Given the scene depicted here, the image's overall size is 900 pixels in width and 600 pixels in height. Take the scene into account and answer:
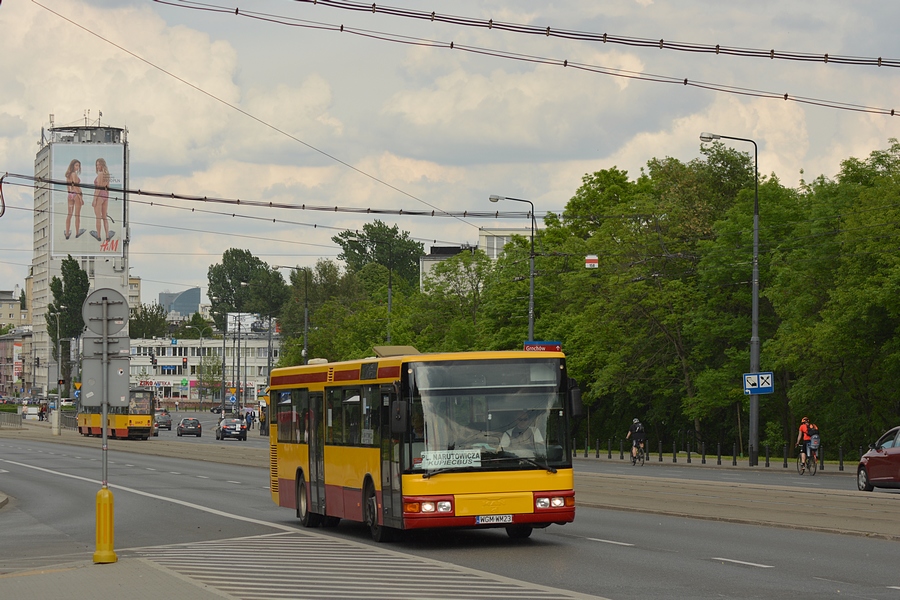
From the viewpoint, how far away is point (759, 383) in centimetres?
4719

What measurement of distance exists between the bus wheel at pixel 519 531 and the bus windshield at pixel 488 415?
1.52m

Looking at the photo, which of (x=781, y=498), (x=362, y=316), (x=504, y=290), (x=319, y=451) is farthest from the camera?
(x=362, y=316)

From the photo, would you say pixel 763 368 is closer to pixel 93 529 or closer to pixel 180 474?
pixel 180 474

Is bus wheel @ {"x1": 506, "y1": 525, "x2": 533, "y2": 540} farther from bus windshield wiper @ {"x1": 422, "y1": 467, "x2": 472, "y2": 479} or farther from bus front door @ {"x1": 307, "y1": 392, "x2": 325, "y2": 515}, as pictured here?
bus front door @ {"x1": 307, "y1": 392, "x2": 325, "y2": 515}

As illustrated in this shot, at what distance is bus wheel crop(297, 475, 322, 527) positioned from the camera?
21.9 m

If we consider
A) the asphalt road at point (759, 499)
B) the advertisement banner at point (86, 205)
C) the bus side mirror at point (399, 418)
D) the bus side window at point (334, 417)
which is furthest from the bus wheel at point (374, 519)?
the advertisement banner at point (86, 205)

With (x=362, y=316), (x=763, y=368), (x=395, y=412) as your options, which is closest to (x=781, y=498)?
(x=395, y=412)

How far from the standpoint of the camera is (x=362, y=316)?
320 ft

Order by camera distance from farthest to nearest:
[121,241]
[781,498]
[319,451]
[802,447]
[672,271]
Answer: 1. [121,241]
2. [672,271]
3. [802,447]
4. [781,498]
5. [319,451]

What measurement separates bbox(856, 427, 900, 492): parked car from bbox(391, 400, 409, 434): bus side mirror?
1549 centimetres

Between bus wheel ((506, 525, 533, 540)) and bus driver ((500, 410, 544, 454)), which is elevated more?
bus driver ((500, 410, 544, 454))

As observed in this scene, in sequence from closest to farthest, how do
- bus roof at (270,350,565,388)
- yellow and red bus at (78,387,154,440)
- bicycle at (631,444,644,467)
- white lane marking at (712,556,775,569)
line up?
white lane marking at (712,556,775,569) < bus roof at (270,350,565,388) < bicycle at (631,444,644,467) < yellow and red bus at (78,387,154,440)

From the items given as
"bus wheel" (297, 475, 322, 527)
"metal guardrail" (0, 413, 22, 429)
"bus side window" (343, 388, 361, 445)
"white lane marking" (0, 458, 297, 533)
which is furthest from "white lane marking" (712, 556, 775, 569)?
"metal guardrail" (0, 413, 22, 429)

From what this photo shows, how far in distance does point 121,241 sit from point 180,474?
160737 millimetres
